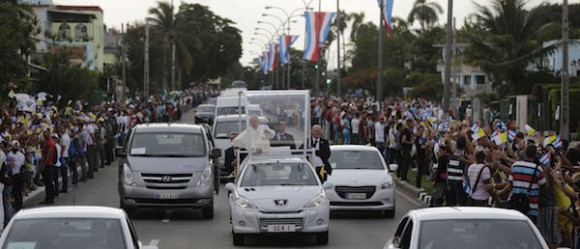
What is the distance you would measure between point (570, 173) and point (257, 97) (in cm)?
833

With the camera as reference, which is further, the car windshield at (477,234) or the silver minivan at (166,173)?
the silver minivan at (166,173)

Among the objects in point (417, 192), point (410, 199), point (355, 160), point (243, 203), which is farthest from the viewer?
point (417, 192)

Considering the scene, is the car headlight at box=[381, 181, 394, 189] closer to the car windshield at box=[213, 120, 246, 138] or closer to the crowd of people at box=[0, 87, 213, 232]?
the crowd of people at box=[0, 87, 213, 232]

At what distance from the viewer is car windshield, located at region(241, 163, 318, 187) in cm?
1850

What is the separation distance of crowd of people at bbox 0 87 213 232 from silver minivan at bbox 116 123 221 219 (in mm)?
1491

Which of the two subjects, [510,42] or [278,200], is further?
[510,42]

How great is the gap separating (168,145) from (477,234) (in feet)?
41.8

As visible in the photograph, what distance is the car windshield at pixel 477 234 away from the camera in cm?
1050

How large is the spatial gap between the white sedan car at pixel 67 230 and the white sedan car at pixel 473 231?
278cm

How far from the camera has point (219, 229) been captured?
2041 centimetres

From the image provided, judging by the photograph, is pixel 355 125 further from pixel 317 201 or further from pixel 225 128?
pixel 317 201

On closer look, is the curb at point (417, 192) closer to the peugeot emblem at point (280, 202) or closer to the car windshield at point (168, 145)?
the car windshield at point (168, 145)

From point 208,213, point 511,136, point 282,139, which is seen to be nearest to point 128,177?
point 208,213

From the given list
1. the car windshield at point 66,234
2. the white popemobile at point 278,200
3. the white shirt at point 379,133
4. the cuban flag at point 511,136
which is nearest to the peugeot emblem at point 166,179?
the white popemobile at point 278,200
